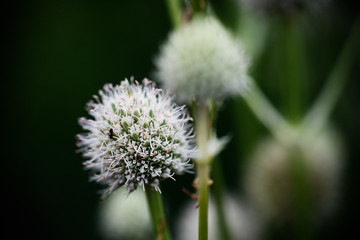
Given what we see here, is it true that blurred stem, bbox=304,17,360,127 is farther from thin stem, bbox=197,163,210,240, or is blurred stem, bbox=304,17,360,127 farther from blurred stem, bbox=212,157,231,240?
thin stem, bbox=197,163,210,240

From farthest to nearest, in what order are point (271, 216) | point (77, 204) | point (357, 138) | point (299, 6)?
point (77, 204) < point (357, 138) < point (271, 216) < point (299, 6)

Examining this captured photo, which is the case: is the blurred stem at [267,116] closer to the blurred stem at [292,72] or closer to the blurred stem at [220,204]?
the blurred stem at [292,72]

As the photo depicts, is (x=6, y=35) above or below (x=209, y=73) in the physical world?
above

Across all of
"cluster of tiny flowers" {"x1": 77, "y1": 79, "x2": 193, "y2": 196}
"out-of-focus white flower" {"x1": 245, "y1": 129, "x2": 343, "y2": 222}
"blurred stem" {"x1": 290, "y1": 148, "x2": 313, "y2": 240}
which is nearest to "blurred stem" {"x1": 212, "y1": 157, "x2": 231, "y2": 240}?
"cluster of tiny flowers" {"x1": 77, "y1": 79, "x2": 193, "y2": 196}

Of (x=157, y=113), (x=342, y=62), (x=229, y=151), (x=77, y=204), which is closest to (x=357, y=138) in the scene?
(x=342, y=62)

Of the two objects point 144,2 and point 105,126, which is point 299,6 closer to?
point 105,126

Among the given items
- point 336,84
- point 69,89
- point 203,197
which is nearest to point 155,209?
point 203,197
